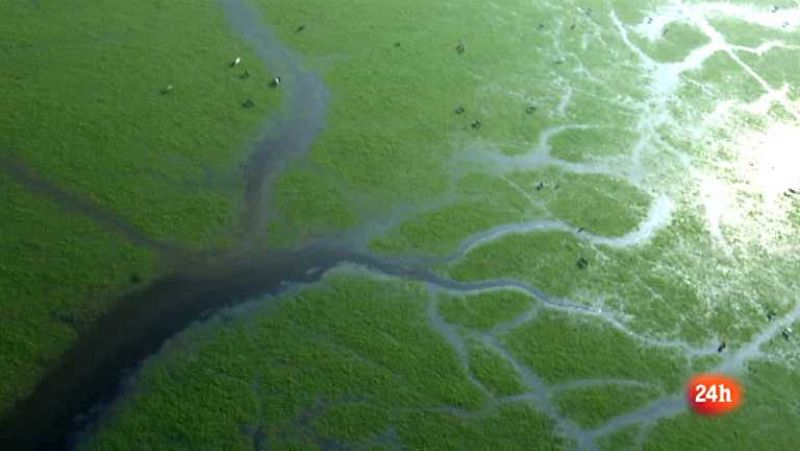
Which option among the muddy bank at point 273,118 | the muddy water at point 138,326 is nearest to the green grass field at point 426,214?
the muddy bank at point 273,118

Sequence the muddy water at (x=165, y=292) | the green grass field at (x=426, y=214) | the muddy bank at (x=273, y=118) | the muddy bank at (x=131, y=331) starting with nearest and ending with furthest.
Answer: the muddy bank at (x=131, y=331) → the muddy water at (x=165, y=292) → the green grass field at (x=426, y=214) → the muddy bank at (x=273, y=118)

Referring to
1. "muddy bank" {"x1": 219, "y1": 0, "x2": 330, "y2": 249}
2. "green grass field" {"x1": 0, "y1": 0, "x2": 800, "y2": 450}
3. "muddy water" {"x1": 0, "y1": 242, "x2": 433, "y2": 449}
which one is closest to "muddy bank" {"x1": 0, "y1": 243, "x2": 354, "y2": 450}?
"muddy water" {"x1": 0, "y1": 242, "x2": 433, "y2": 449}

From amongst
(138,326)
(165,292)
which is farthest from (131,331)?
(165,292)

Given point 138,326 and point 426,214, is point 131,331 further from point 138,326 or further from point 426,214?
point 426,214

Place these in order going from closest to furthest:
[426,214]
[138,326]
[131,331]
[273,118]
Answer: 1. [131,331]
2. [138,326]
3. [426,214]
4. [273,118]

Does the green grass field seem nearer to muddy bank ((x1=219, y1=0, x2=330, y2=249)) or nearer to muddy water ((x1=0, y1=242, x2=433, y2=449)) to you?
muddy bank ((x1=219, y1=0, x2=330, y2=249))

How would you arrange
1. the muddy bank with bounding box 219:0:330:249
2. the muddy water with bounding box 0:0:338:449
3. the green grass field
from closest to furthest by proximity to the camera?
the muddy water with bounding box 0:0:338:449
the green grass field
the muddy bank with bounding box 219:0:330:249

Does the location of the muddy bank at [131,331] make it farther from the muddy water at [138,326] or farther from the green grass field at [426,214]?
the green grass field at [426,214]

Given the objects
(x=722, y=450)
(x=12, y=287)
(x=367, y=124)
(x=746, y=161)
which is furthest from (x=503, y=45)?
(x=12, y=287)
